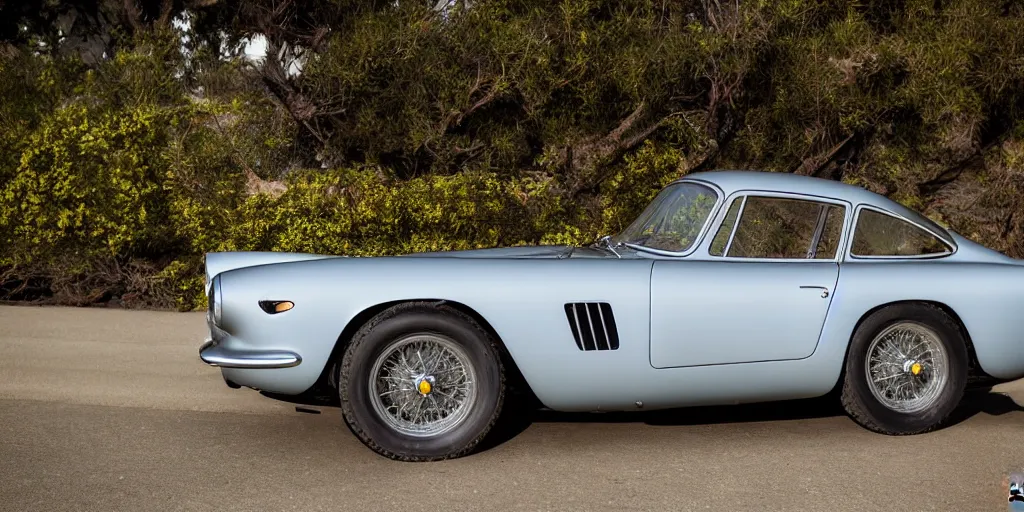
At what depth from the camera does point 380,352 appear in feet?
14.8

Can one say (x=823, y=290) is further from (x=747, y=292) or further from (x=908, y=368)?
(x=908, y=368)

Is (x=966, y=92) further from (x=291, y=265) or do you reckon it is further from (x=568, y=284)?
(x=291, y=265)

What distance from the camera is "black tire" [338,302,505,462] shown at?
4.48 m

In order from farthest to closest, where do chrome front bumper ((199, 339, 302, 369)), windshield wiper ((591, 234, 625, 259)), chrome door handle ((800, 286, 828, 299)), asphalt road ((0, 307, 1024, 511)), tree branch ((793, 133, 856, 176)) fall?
tree branch ((793, 133, 856, 176)), windshield wiper ((591, 234, 625, 259)), chrome door handle ((800, 286, 828, 299)), chrome front bumper ((199, 339, 302, 369)), asphalt road ((0, 307, 1024, 511))

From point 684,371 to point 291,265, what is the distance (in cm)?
190

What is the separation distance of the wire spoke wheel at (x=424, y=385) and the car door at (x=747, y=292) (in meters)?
0.89

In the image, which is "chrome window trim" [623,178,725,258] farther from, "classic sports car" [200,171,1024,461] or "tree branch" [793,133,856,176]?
"tree branch" [793,133,856,176]

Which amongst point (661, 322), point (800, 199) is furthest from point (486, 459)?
point (800, 199)

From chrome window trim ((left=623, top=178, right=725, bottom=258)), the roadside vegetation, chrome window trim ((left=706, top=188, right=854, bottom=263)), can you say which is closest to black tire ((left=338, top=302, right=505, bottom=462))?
chrome window trim ((left=623, top=178, right=725, bottom=258))

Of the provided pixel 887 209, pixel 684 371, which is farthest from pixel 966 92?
pixel 684 371

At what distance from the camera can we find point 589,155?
9.56 meters

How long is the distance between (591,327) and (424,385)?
31.7 inches

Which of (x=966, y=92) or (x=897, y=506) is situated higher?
(x=966, y=92)

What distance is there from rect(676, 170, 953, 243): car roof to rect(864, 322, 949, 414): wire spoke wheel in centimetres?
64
